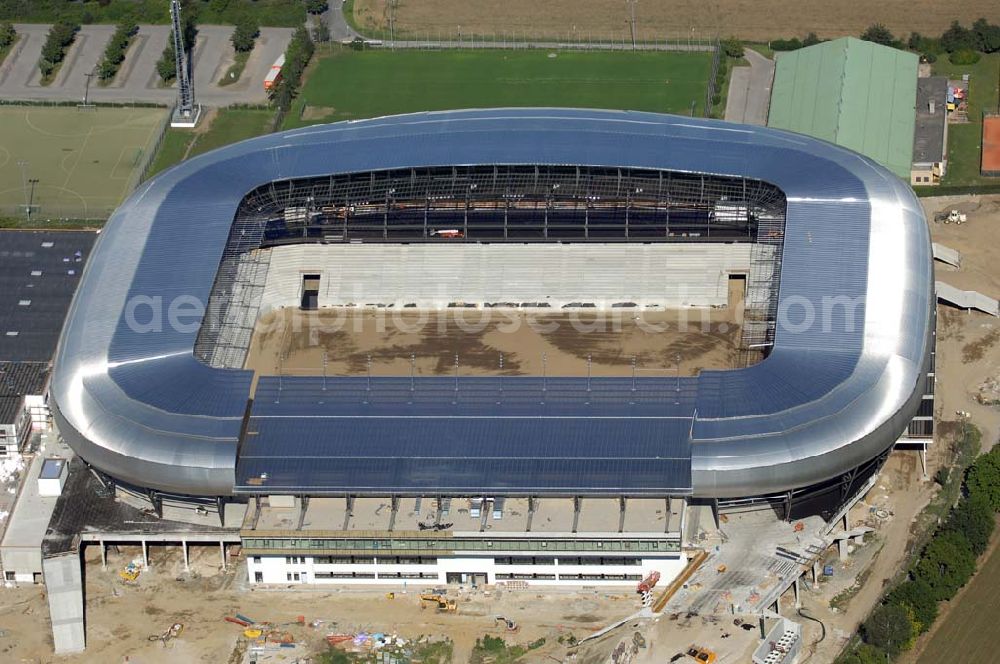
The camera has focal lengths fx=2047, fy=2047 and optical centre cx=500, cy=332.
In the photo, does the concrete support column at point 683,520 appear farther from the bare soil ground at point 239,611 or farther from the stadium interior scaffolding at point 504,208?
the stadium interior scaffolding at point 504,208

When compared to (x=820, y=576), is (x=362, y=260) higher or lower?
higher

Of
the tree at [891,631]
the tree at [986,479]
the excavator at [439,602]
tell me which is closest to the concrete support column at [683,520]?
the tree at [891,631]

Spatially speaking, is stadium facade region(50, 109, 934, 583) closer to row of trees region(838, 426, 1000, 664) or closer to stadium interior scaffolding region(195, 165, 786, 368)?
stadium interior scaffolding region(195, 165, 786, 368)

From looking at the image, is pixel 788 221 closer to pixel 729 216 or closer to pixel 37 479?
pixel 729 216

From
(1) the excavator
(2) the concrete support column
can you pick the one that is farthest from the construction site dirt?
(2) the concrete support column

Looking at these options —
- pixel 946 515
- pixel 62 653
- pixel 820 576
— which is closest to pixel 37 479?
pixel 62 653
